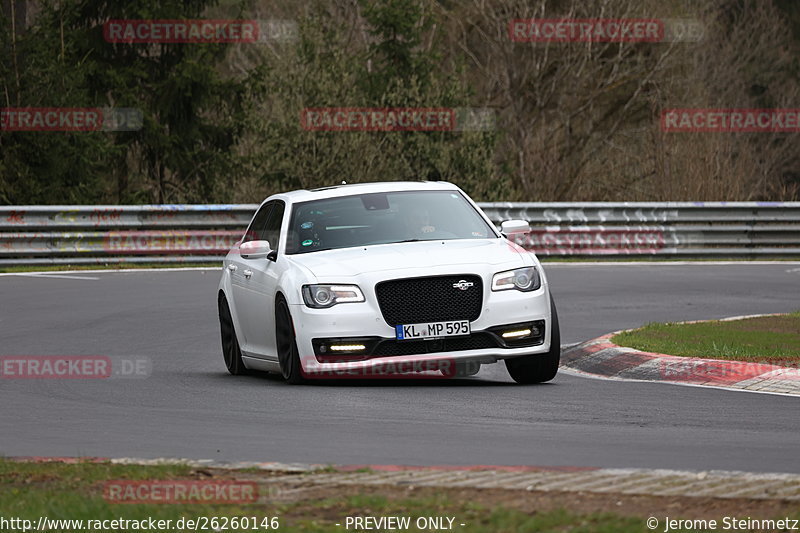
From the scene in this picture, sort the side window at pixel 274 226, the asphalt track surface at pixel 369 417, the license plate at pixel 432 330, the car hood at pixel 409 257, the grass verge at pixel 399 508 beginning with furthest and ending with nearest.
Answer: the side window at pixel 274 226 → the car hood at pixel 409 257 → the license plate at pixel 432 330 → the asphalt track surface at pixel 369 417 → the grass verge at pixel 399 508

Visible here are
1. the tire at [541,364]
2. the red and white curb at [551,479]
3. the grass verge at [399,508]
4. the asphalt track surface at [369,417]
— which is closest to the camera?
the grass verge at [399,508]

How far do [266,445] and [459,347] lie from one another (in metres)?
3.21

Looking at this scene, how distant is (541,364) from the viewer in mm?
12352

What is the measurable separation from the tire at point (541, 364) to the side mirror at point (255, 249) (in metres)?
2.24

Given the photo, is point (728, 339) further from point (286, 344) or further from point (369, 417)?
point (369, 417)

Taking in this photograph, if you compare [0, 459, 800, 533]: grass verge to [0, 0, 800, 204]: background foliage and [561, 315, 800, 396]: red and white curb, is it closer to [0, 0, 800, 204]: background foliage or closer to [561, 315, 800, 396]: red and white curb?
[561, 315, 800, 396]: red and white curb

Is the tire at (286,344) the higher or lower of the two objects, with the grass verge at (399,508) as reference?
lower

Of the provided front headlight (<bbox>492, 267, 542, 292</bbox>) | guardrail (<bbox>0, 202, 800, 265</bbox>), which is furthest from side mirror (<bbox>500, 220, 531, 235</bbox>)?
guardrail (<bbox>0, 202, 800, 265</bbox>)

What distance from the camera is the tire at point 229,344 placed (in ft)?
45.2

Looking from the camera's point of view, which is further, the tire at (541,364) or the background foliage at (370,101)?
the background foliage at (370,101)

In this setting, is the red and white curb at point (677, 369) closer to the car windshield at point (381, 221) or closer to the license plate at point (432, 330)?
the car windshield at point (381, 221)

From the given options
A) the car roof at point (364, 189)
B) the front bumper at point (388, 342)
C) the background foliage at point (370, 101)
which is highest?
the car roof at point (364, 189)

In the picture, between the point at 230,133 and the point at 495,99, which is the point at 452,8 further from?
the point at 230,133

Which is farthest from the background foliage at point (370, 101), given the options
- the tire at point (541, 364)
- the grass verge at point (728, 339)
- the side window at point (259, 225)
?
the tire at point (541, 364)
